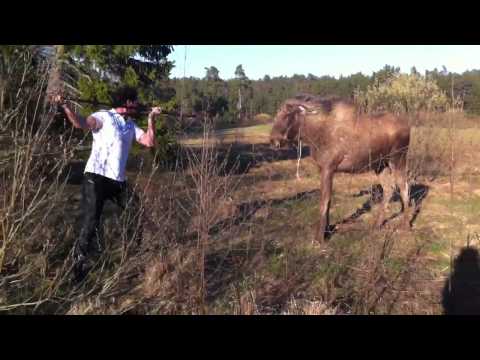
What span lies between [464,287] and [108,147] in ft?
17.2

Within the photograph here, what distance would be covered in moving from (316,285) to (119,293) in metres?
2.57

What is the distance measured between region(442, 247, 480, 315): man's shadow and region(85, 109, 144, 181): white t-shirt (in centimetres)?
427

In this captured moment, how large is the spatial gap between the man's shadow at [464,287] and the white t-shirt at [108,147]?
4274mm

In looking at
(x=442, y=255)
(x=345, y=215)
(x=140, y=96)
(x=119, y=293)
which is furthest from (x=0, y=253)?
(x=140, y=96)

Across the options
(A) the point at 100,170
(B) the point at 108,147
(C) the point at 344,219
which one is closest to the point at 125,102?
(B) the point at 108,147

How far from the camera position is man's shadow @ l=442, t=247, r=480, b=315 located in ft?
17.5

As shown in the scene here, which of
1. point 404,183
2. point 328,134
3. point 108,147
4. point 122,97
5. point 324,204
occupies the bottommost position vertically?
point 324,204

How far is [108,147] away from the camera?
17.3 ft

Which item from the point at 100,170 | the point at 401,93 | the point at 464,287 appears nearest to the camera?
the point at 100,170

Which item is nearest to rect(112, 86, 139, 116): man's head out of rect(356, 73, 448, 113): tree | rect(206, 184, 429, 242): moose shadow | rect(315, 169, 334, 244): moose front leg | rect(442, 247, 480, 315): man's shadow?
rect(206, 184, 429, 242): moose shadow

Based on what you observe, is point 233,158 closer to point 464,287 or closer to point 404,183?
point 404,183
